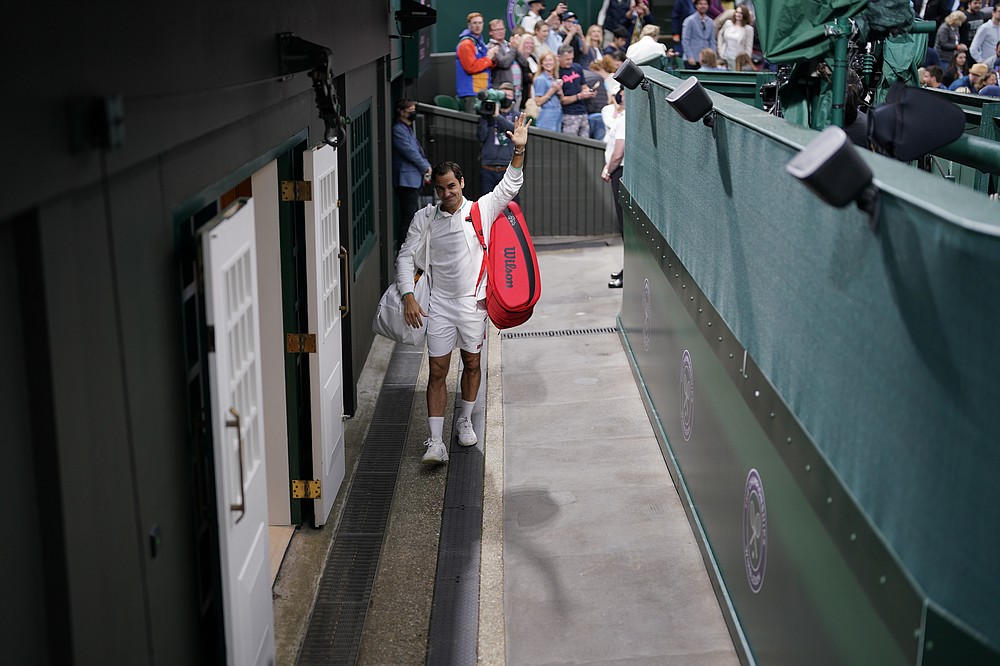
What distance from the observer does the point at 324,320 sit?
256 inches

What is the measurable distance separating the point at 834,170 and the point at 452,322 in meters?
4.56

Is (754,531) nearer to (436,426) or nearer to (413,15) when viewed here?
(436,426)

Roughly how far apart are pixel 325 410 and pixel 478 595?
1400mm

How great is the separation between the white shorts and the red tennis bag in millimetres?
114

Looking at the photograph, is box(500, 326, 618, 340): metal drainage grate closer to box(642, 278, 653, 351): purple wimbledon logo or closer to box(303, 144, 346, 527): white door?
box(642, 278, 653, 351): purple wimbledon logo

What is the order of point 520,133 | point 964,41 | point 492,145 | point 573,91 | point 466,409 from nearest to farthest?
point 520,133 → point 466,409 → point 492,145 → point 573,91 → point 964,41

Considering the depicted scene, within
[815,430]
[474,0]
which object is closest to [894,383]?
[815,430]

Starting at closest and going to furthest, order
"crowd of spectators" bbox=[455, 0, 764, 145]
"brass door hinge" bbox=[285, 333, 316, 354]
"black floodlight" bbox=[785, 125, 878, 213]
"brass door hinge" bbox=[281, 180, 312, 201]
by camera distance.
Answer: "black floodlight" bbox=[785, 125, 878, 213], "brass door hinge" bbox=[281, 180, 312, 201], "brass door hinge" bbox=[285, 333, 316, 354], "crowd of spectators" bbox=[455, 0, 764, 145]

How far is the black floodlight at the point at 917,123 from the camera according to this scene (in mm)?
4414

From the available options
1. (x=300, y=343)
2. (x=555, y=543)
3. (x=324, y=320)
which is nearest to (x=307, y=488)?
(x=300, y=343)

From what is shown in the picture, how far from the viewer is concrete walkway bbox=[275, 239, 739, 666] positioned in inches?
217

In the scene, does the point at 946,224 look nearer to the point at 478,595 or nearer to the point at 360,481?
the point at 478,595

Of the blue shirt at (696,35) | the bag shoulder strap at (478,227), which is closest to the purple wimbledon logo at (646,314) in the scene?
the bag shoulder strap at (478,227)

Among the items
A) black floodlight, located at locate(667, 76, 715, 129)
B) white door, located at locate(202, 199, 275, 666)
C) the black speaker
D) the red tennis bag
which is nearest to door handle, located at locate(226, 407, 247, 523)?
white door, located at locate(202, 199, 275, 666)
